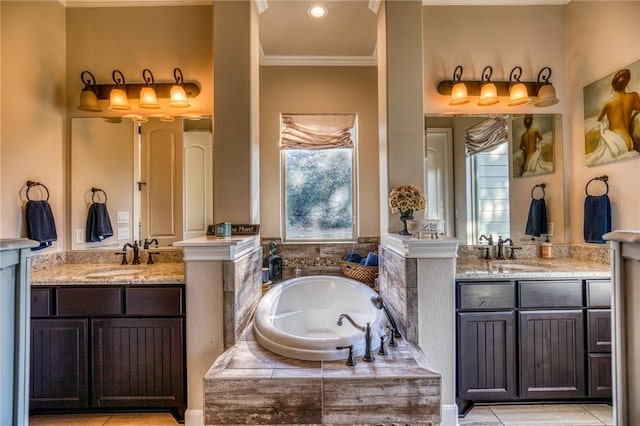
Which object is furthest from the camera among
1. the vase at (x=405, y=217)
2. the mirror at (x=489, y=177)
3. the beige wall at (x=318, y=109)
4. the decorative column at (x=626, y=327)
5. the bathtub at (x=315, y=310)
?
the beige wall at (x=318, y=109)

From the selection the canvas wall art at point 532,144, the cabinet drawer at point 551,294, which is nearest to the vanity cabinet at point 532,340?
the cabinet drawer at point 551,294

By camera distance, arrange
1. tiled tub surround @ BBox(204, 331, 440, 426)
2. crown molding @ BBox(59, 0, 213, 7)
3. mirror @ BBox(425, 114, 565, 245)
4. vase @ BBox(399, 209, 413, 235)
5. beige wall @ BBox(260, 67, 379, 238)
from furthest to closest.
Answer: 1. beige wall @ BBox(260, 67, 379, 238)
2. mirror @ BBox(425, 114, 565, 245)
3. crown molding @ BBox(59, 0, 213, 7)
4. vase @ BBox(399, 209, 413, 235)
5. tiled tub surround @ BBox(204, 331, 440, 426)

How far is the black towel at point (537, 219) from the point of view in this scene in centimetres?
285

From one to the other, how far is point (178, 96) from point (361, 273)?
7.08 feet

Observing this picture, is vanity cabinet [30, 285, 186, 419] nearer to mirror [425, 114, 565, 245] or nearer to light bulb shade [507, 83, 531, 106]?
mirror [425, 114, 565, 245]

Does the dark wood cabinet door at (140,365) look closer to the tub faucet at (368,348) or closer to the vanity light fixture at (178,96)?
the tub faucet at (368,348)

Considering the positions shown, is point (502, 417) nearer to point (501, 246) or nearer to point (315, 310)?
point (501, 246)

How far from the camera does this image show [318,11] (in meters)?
2.73

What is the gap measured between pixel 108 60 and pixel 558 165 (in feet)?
13.4

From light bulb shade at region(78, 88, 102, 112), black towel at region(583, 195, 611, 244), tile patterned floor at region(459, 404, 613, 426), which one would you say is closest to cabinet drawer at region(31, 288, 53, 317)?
light bulb shade at region(78, 88, 102, 112)

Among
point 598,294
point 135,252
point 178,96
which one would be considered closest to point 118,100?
point 178,96

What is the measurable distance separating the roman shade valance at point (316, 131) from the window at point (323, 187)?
1 cm

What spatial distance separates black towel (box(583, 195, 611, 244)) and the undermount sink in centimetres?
358

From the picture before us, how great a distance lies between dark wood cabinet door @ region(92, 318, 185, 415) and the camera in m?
2.10
